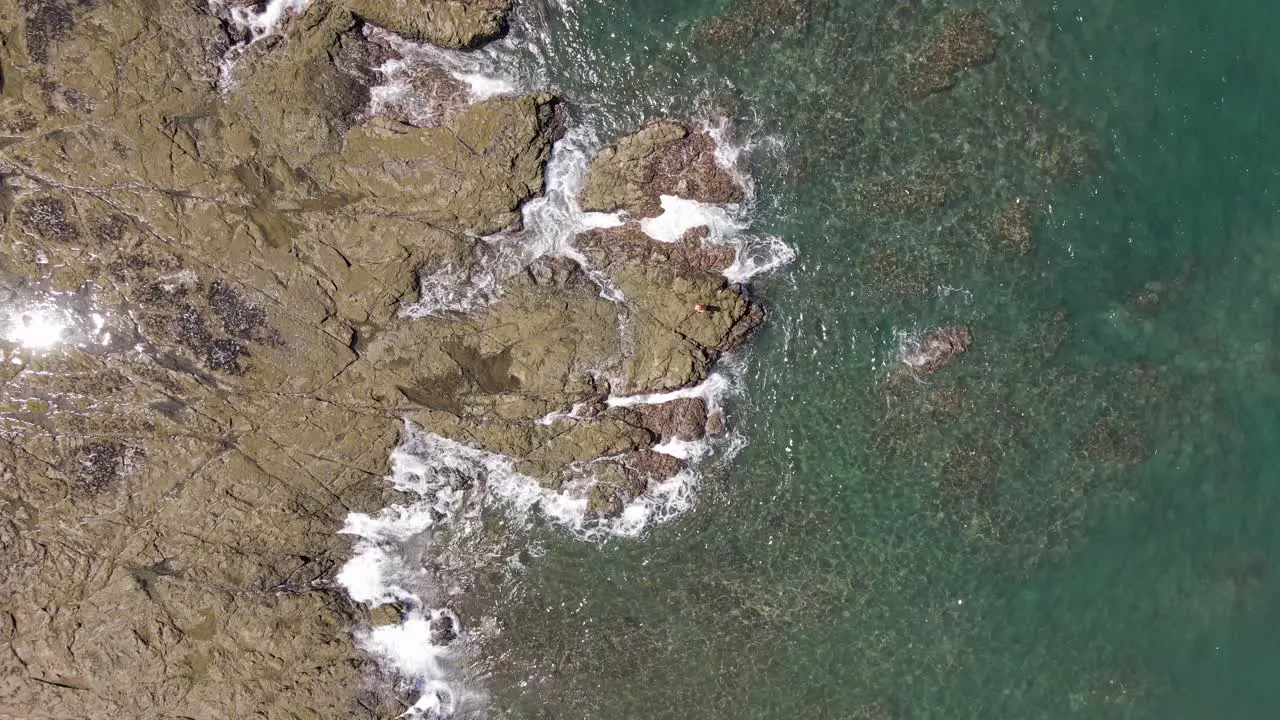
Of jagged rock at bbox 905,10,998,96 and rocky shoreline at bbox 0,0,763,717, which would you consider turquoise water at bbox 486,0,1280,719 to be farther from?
rocky shoreline at bbox 0,0,763,717

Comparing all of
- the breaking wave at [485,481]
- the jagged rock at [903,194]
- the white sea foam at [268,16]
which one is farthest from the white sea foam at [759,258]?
the white sea foam at [268,16]

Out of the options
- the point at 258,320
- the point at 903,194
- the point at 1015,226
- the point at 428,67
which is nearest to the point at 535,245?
the point at 428,67

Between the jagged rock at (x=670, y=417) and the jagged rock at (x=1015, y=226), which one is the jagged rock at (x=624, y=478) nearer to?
the jagged rock at (x=670, y=417)

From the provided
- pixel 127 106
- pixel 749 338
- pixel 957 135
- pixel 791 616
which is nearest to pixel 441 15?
pixel 127 106

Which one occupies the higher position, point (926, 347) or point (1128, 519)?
point (926, 347)

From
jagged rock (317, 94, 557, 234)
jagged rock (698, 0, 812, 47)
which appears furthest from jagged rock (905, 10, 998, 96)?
jagged rock (317, 94, 557, 234)

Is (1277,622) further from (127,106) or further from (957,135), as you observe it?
(127,106)

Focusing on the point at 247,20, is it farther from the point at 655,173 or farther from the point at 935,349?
the point at 935,349
